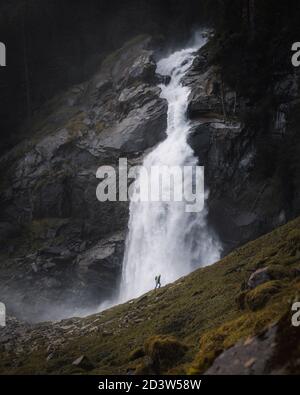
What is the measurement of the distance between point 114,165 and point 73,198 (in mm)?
4995

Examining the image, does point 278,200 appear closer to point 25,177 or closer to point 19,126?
point 25,177

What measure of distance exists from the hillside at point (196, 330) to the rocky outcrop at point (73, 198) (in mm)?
8389

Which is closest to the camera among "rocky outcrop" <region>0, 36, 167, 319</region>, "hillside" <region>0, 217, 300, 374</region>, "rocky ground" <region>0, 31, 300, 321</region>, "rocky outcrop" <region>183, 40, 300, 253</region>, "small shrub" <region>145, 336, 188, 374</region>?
A: "hillside" <region>0, 217, 300, 374</region>

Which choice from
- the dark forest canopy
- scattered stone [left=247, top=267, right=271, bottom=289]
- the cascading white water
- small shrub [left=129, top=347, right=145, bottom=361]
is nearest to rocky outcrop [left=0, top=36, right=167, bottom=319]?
the cascading white water

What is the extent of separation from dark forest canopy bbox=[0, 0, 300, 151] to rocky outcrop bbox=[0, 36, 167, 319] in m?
6.33

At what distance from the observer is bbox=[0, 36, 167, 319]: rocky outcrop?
3912 cm

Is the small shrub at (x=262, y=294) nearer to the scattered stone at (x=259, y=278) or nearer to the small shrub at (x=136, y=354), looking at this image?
the scattered stone at (x=259, y=278)

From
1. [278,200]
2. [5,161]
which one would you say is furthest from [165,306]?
[5,161]

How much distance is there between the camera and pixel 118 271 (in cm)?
3791

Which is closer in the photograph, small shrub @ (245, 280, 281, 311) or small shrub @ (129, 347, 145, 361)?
small shrub @ (245, 280, 281, 311)

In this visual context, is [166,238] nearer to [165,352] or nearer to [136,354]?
[136,354]

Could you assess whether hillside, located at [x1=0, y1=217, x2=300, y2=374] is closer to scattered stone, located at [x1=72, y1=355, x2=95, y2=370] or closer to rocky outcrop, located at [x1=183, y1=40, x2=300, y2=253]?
scattered stone, located at [x1=72, y1=355, x2=95, y2=370]

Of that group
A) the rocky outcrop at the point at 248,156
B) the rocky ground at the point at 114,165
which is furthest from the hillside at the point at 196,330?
the rocky outcrop at the point at 248,156

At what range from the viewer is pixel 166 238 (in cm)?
3606
